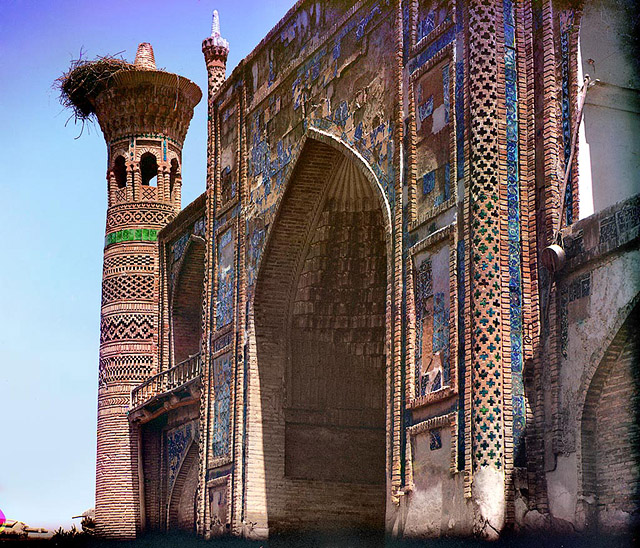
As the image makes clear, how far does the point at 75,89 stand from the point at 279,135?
6334mm

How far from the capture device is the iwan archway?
13.2 meters

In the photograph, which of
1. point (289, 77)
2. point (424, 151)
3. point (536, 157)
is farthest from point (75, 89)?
point (536, 157)

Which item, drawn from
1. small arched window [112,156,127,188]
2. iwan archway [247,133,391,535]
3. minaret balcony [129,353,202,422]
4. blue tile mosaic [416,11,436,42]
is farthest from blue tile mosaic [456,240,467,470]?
small arched window [112,156,127,188]

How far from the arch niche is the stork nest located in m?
11.3

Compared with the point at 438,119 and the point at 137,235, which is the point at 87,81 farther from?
the point at 438,119

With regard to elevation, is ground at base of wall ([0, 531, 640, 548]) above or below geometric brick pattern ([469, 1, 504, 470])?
below

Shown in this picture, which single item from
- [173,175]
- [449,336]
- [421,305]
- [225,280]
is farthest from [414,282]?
[173,175]

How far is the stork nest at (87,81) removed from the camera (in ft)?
59.9

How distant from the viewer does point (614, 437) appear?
8555mm

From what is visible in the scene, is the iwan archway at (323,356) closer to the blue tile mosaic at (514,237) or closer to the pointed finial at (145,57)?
the blue tile mosaic at (514,237)

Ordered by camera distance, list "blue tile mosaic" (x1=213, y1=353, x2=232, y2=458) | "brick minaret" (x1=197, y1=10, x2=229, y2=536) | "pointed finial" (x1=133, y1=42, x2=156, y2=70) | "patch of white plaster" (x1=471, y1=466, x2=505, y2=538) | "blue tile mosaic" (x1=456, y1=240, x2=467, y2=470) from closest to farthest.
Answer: "patch of white plaster" (x1=471, y1=466, x2=505, y2=538)
"blue tile mosaic" (x1=456, y1=240, x2=467, y2=470)
"blue tile mosaic" (x1=213, y1=353, x2=232, y2=458)
"brick minaret" (x1=197, y1=10, x2=229, y2=536)
"pointed finial" (x1=133, y1=42, x2=156, y2=70)

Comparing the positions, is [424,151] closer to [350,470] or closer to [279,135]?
[279,135]

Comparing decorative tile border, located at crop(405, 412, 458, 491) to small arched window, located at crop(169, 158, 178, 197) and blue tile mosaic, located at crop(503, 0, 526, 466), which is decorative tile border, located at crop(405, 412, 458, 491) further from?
small arched window, located at crop(169, 158, 178, 197)

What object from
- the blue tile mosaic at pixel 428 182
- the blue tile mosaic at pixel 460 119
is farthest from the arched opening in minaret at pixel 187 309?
the blue tile mosaic at pixel 460 119
